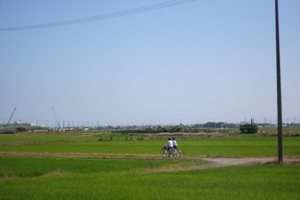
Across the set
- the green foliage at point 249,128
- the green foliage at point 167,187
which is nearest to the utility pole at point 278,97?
the green foliage at point 167,187

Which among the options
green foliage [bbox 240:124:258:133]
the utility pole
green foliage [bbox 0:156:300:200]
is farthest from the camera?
green foliage [bbox 240:124:258:133]

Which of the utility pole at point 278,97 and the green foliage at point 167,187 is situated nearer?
the green foliage at point 167,187

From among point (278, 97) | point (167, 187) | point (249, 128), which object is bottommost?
point (167, 187)

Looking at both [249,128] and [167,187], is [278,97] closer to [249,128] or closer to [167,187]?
[167,187]

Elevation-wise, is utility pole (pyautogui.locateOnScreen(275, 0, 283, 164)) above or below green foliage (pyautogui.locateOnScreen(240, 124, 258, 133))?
above

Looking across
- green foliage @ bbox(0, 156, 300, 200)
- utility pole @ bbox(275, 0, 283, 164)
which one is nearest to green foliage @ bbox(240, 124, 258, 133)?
utility pole @ bbox(275, 0, 283, 164)

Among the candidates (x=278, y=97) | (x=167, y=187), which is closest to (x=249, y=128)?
(x=278, y=97)

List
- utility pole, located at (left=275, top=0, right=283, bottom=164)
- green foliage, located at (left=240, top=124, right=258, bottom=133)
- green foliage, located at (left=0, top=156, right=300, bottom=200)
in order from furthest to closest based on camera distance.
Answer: green foliage, located at (left=240, top=124, right=258, bottom=133)
utility pole, located at (left=275, top=0, right=283, bottom=164)
green foliage, located at (left=0, top=156, right=300, bottom=200)

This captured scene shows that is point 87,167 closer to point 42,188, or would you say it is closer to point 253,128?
point 42,188

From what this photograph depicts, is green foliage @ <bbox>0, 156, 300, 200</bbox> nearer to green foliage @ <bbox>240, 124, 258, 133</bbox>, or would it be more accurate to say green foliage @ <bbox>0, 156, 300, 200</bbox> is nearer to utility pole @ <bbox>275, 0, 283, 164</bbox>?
utility pole @ <bbox>275, 0, 283, 164</bbox>

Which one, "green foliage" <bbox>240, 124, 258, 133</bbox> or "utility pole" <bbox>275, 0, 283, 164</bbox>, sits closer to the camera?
"utility pole" <bbox>275, 0, 283, 164</bbox>

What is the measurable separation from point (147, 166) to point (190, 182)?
9456mm

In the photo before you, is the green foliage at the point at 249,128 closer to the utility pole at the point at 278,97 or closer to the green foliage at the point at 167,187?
the utility pole at the point at 278,97

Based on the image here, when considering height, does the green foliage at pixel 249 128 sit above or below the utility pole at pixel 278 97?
below
